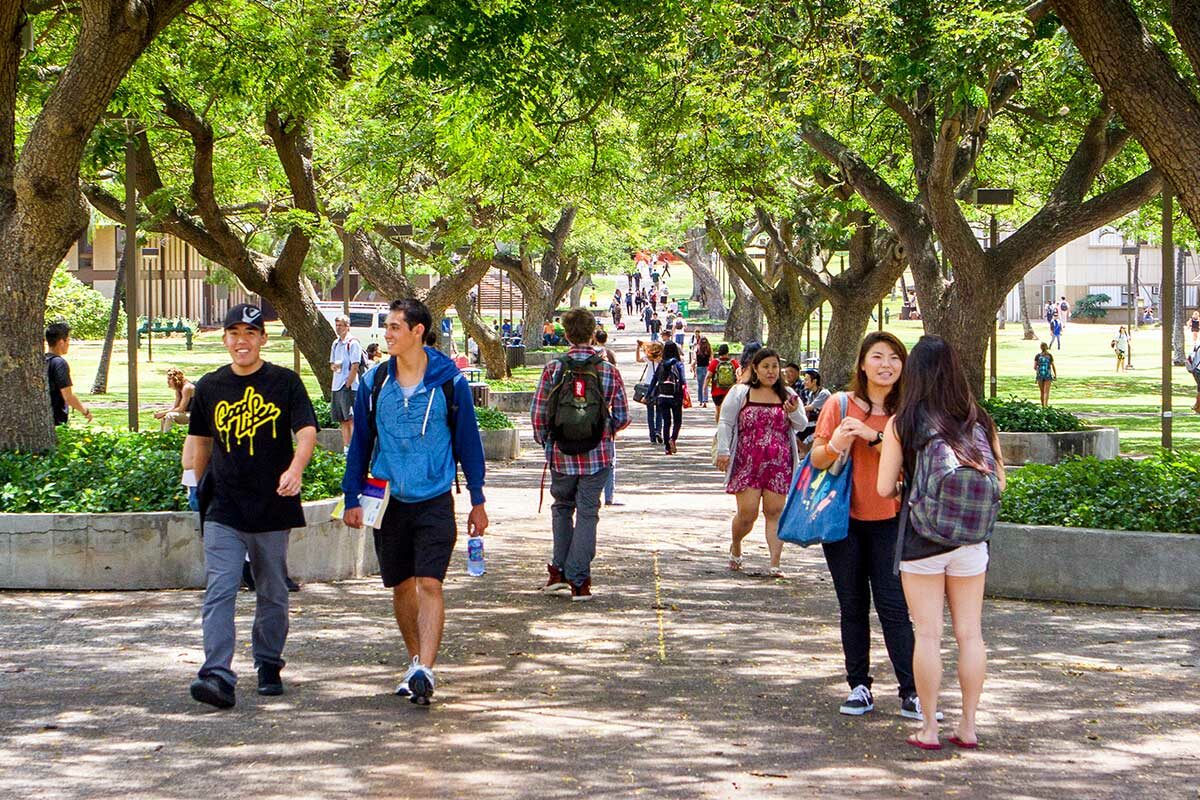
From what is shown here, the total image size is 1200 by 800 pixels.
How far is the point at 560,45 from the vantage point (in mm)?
13555

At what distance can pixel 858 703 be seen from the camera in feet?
21.9

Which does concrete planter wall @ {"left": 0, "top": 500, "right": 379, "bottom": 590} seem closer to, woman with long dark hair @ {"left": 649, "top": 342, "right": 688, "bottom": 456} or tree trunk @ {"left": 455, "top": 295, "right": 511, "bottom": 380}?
woman with long dark hair @ {"left": 649, "top": 342, "right": 688, "bottom": 456}

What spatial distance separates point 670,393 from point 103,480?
1197cm

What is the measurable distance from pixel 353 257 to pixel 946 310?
974 centimetres

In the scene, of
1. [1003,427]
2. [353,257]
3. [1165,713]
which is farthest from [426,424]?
[353,257]

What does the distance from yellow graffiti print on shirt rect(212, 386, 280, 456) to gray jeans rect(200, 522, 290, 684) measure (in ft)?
1.25

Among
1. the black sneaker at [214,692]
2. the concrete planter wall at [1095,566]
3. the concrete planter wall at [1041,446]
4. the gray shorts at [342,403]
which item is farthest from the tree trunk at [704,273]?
the black sneaker at [214,692]

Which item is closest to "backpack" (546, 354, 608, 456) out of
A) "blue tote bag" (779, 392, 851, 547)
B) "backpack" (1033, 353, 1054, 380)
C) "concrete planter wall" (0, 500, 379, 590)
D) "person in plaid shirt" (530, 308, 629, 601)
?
"person in plaid shirt" (530, 308, 629, 601)

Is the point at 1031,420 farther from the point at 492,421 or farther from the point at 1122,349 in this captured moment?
the point at 1122,349

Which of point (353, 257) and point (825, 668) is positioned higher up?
point (353, 257)

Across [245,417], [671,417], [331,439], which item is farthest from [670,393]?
[245,417]

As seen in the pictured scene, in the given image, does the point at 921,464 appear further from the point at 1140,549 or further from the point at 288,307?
the point at 288,307

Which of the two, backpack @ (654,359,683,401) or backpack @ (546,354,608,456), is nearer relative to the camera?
backpack @ (546,354,608,456)

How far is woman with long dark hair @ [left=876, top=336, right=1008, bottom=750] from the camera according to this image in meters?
5.98
